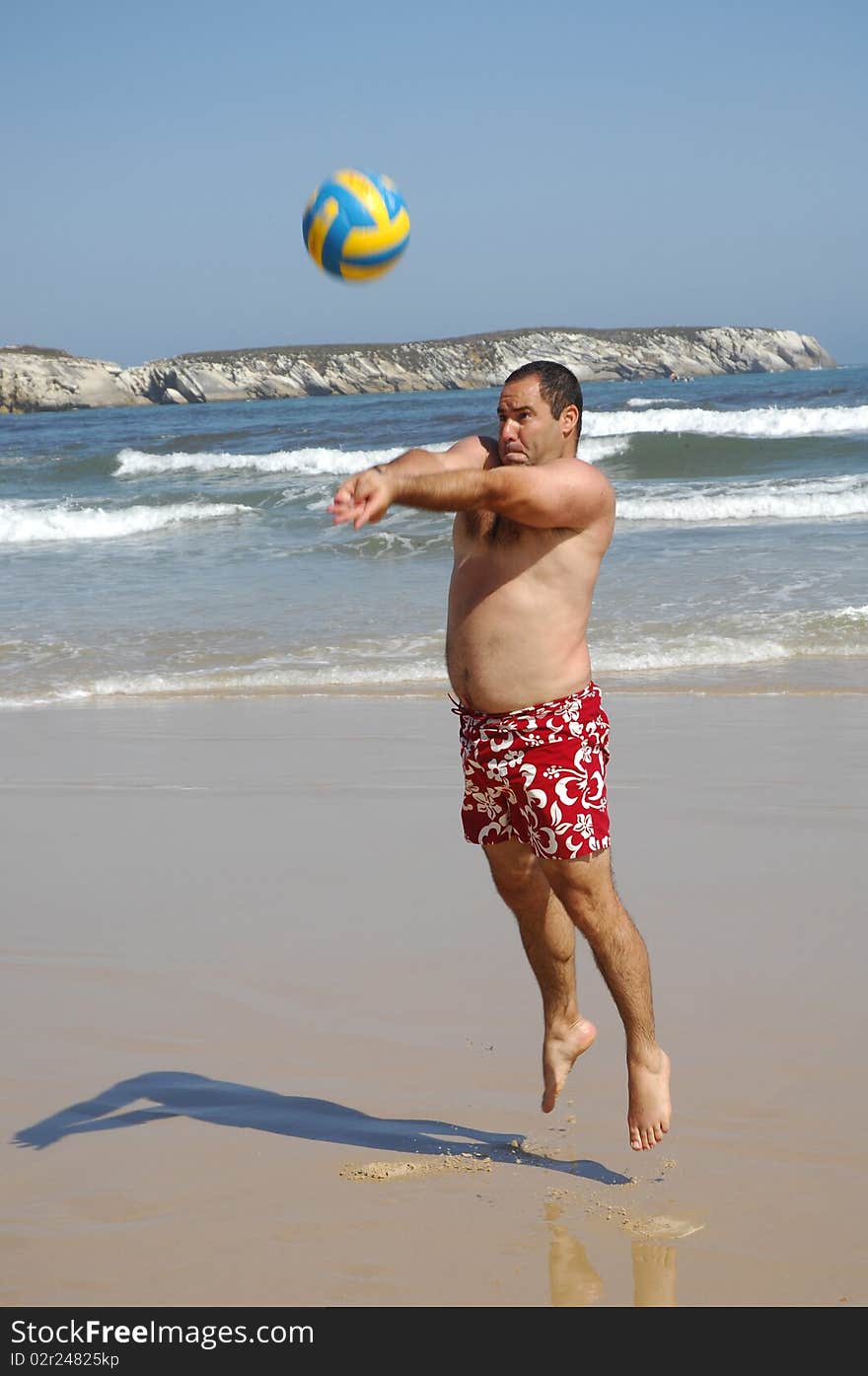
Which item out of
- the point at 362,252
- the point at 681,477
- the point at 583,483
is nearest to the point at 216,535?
the point at 681,477

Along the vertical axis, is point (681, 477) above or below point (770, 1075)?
above

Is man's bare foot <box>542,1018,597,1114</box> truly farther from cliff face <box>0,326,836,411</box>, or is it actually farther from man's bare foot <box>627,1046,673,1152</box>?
cliff face <box>0,326,836,411</box>

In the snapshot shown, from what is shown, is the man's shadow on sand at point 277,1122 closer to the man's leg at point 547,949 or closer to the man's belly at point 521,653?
the man's leg at point 547,949

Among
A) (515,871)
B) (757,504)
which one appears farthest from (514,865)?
(757,504)

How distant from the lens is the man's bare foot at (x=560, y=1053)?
3.50 m

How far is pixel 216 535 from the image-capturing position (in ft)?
57.6

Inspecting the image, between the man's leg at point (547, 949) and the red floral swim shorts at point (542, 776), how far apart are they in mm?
92

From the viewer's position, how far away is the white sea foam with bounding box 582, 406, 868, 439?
26.4m

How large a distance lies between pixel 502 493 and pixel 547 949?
48.3 inches

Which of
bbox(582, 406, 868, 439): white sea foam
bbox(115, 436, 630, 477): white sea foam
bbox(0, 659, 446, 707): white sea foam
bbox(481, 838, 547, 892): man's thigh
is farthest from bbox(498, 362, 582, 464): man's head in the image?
bbox(582, 406, 868, 439): white sea foam

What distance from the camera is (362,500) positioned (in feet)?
9.43

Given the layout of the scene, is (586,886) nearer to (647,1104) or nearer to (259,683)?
(647,1104)
